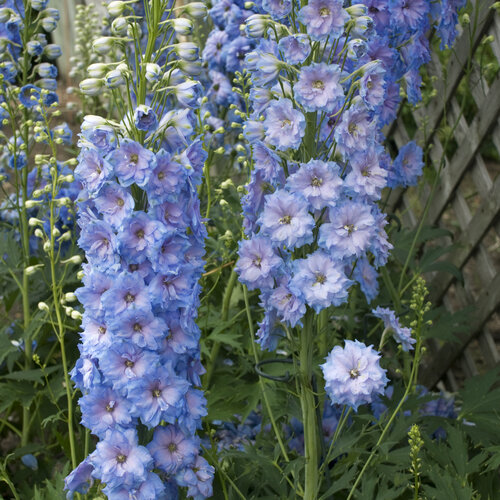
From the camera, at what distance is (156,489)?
1.45m

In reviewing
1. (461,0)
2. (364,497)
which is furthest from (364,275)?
(461,0)

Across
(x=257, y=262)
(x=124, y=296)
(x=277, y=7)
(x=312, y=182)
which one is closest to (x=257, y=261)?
(x=257, y=262)

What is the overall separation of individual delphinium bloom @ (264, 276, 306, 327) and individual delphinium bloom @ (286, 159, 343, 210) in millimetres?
172

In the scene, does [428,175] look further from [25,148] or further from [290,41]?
[290,41]

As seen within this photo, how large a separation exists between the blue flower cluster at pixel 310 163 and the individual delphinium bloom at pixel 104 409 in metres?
0.35

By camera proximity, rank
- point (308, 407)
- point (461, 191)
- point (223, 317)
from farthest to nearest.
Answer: point (461, 191) → point (223, 317) → point (308, 407)

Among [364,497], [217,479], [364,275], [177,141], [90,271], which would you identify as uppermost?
[177,141]

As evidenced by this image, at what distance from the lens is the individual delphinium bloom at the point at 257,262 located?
154cm

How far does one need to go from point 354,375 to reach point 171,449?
0.39 metres

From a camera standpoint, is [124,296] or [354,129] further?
[354,129]

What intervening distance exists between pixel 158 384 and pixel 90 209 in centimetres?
36

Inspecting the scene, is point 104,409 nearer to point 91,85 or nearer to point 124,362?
point 124,362

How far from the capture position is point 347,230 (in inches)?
58.4

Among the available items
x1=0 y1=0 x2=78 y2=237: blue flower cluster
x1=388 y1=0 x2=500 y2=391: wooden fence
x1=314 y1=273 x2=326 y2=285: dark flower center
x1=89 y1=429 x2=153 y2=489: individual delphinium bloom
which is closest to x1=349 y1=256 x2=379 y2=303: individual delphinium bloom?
x1=314 y1=273 x2=326 y2=285: dark flower center
